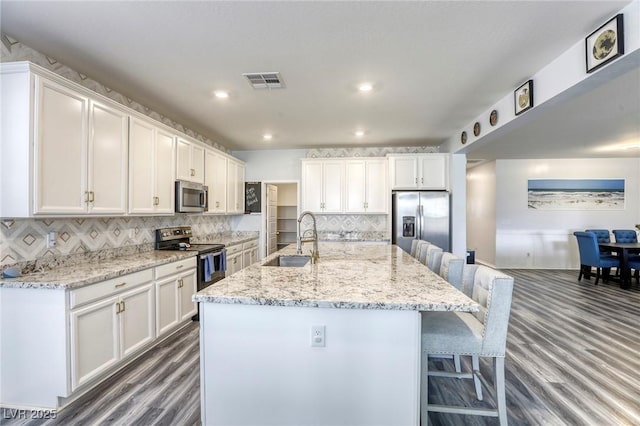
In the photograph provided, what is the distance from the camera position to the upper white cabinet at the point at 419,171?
518 centimetres

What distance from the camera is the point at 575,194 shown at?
23.1 ft

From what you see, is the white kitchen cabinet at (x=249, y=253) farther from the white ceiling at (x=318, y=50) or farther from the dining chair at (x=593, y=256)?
the dining chair at (x=593, y=256)

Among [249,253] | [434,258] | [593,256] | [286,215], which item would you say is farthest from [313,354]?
[593,256]

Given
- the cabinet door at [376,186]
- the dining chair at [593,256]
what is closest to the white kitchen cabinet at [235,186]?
the cabinet door at [376,186]

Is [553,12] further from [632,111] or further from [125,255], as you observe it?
[125,255]

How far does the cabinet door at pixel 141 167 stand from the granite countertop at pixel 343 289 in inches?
62.6

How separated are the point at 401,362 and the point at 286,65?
2.38m

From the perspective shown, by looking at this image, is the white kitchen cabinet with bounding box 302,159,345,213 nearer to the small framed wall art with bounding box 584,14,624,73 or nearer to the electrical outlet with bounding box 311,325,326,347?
the small framed wall art with bounding box 584,14,624,73

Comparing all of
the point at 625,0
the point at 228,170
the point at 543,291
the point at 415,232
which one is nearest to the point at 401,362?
the point at 625,0

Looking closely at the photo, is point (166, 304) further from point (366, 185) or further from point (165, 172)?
point (366, 185)

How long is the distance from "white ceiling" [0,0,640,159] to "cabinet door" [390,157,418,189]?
1298mm

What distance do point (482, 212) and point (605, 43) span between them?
6518mm

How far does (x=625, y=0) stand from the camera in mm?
1735

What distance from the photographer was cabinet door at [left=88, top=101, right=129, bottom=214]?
2.47m
